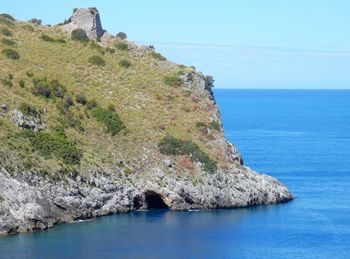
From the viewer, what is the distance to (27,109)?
98625 millimetres

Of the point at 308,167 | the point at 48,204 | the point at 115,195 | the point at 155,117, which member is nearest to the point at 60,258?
the point at 48,204

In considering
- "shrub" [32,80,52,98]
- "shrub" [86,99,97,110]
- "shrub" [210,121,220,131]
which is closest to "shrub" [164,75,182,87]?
"shrub" [210,121,220,131]

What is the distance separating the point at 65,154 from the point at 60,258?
2311 cm

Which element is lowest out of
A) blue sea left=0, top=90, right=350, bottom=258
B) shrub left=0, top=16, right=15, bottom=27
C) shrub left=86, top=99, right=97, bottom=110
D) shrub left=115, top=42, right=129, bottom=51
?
blue sea left=0, top=90, right=350, bottom=258

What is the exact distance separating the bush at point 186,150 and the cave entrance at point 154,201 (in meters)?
6.93

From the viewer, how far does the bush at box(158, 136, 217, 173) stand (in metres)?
102

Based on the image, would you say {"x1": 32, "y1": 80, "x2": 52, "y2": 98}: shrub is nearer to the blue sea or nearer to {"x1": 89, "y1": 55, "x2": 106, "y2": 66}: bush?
{"x1": 89, "y1": 55, "x2": 106, "y2": 66}: bush

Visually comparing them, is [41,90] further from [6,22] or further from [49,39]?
[6,22]

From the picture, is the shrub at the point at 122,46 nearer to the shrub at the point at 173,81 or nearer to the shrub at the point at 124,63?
the shrub at the point at 124,63

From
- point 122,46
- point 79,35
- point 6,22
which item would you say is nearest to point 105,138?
point 122,46

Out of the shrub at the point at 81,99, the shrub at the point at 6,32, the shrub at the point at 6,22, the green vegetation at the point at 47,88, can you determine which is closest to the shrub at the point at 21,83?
the green vegetation at the point at 47,88

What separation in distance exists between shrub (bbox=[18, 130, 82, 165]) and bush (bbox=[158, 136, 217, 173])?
459 inches

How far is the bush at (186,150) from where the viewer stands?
10162 cm

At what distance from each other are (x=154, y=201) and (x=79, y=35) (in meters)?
37.7
